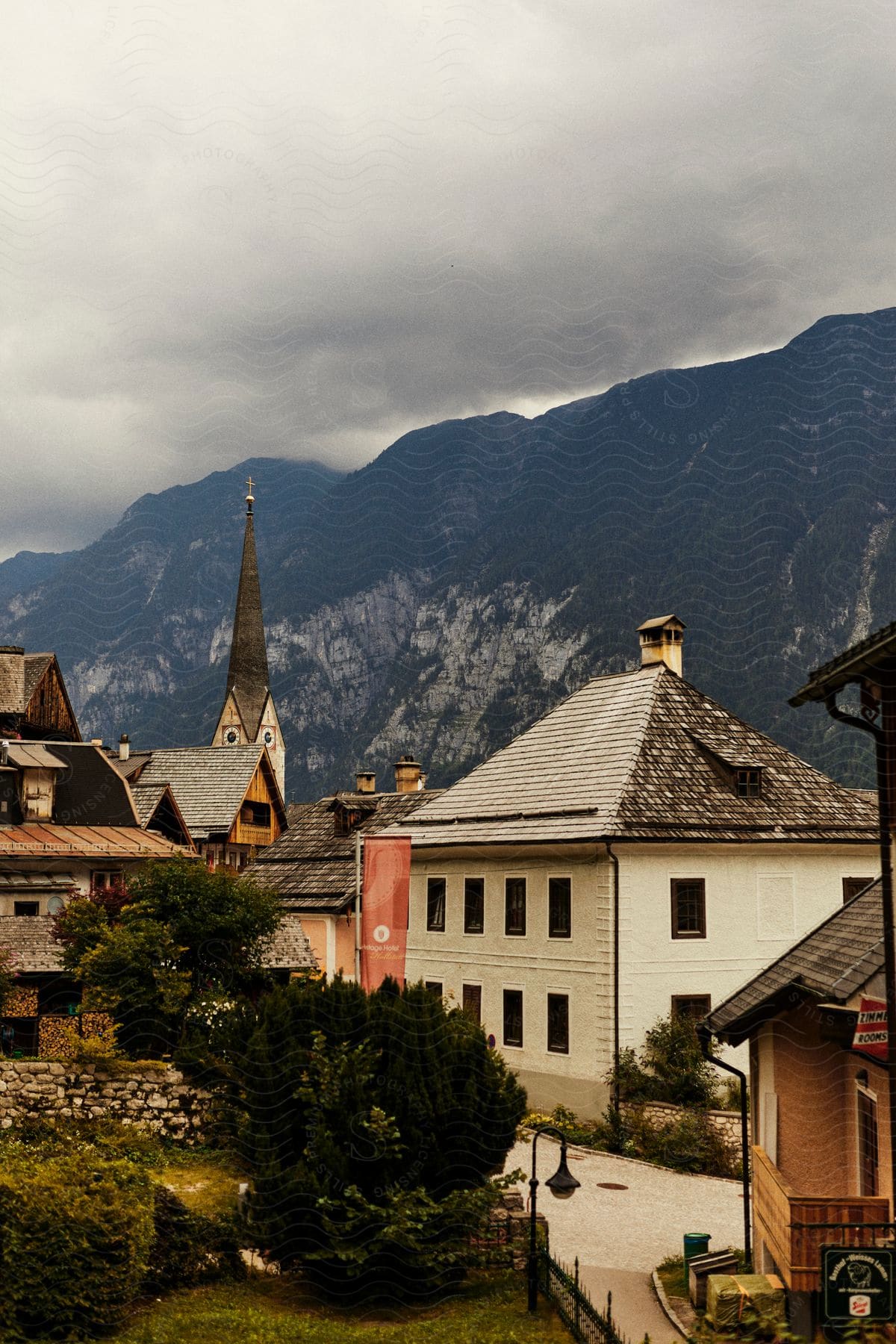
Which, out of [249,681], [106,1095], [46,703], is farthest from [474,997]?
[249,681]

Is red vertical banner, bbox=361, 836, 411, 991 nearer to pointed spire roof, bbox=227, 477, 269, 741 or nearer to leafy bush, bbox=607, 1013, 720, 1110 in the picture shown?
leafy bush, bbox=607, 1013, 720, 1110

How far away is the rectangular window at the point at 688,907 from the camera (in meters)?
19.9

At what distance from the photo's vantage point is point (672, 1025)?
19000 millimetres

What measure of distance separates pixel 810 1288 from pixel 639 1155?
10649 millimetres

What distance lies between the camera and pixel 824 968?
26.9ft

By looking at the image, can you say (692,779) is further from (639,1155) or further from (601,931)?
(639,1155)

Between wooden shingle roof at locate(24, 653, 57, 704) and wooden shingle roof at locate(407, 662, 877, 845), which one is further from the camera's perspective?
wooden shingle roof at locate(24, 653, 57, 704)

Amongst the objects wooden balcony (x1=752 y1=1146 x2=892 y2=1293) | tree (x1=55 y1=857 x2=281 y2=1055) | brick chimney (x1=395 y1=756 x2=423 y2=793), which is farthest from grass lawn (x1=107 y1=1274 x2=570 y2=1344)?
brick chimney (x1=395 y1=756 x2=423 y2=793)

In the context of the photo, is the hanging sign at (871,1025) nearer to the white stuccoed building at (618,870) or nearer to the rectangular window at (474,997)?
the white stuccoed building at (618,870)

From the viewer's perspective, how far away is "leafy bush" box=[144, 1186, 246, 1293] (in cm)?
1006

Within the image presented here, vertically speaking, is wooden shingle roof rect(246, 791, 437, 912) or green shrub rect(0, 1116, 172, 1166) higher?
wooden shingle roof rect(246, 791, 437, 912)

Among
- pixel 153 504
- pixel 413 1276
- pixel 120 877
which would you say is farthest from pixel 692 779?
pixel 153 504

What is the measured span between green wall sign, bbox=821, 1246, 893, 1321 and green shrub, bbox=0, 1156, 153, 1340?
5.23 meters

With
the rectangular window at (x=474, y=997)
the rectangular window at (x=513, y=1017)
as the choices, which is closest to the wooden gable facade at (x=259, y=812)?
the rectangular window at (x=474, y=997)
